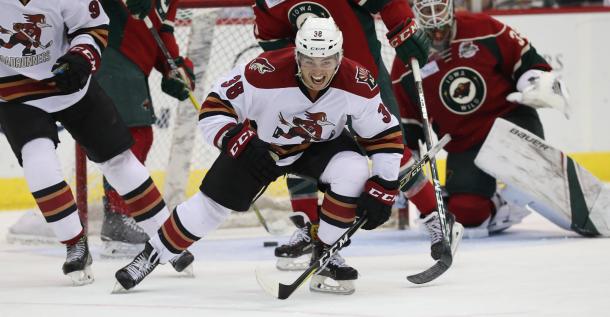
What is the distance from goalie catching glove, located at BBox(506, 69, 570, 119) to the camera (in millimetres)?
4363

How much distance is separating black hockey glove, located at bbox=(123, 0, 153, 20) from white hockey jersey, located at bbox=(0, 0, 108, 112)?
526 millimetres

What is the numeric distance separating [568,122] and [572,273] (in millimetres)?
3440

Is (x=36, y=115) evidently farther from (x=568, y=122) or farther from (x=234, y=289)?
(x=568, y=122)

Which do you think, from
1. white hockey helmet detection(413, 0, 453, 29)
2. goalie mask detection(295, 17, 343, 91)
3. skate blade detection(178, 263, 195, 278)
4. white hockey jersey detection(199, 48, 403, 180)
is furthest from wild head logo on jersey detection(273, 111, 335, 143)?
white hockey helmet detection(413, 0, 453, 29)

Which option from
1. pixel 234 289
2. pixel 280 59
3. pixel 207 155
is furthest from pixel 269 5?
pixel 207 155

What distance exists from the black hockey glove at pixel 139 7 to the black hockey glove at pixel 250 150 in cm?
112

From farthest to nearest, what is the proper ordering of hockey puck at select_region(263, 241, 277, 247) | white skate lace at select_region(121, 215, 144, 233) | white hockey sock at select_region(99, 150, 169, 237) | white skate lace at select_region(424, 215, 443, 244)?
hockey puck at select_region(263, 241, 277, 247) < white skate lace at select_region(121, 215, 144, 233) < white skate lace at select_region(424, 215, 443, 244) < white hockey sock at select_region(99, 150, 169, 237)

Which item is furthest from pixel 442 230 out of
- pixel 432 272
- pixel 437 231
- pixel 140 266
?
pixel 140 266

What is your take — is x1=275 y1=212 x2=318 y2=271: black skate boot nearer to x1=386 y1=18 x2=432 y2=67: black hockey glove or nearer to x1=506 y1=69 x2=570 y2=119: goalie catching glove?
x1=386 y1=18 x2=432 y2=67: black hockey glove

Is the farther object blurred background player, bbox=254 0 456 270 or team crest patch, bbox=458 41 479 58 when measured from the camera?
team crest patch, bbox=458 41 479 58

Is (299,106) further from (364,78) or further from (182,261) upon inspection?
(182,261)

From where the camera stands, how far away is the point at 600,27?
659cm

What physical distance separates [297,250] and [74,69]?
1020 millimetres

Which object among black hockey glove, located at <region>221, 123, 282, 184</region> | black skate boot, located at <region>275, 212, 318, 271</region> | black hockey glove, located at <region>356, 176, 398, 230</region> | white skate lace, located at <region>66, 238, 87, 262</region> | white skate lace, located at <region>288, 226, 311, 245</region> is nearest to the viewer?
black hockey glove, located at <region>221, 123, 282, 184</region>
